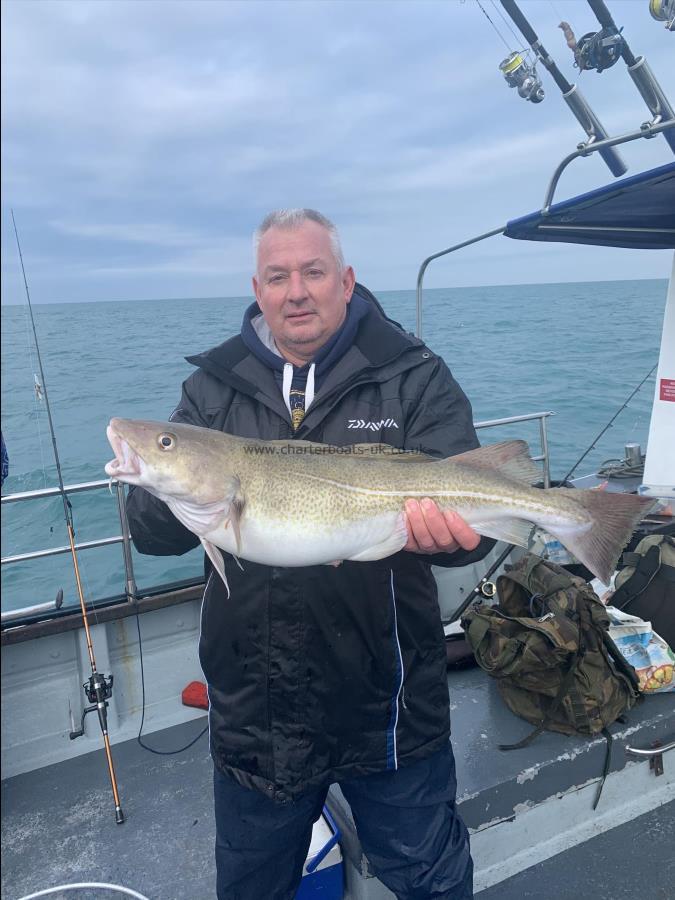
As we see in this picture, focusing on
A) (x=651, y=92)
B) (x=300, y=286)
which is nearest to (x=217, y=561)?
(x=300, y=286)

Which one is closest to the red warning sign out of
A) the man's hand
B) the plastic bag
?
the plastic bag

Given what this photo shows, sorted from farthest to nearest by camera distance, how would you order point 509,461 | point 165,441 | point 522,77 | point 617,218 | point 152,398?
point 152,398 → point 522,77 → point 617,218 → point 509,461 → point 165,441

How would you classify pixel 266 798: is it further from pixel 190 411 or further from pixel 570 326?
pixel 570 326

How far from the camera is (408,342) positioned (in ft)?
7.97

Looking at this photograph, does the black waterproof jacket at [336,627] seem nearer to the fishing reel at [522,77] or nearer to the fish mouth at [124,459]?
the fish mouth at [124,459]

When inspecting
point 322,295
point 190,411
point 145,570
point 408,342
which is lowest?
point 145,570

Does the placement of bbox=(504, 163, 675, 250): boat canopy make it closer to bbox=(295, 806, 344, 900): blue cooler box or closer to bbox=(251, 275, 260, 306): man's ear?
bbox=(251, 275, 260, 306): man's ear

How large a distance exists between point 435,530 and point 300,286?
1067 millimetres

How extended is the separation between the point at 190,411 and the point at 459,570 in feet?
11.5

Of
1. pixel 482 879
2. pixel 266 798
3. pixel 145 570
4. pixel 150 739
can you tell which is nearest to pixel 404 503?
pixel 266 798

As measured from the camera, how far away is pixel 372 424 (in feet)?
7.82

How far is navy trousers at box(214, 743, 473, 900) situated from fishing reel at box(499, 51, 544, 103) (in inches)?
201

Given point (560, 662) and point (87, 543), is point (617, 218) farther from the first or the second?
point (87, 543)

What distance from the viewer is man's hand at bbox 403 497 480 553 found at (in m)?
2.29
